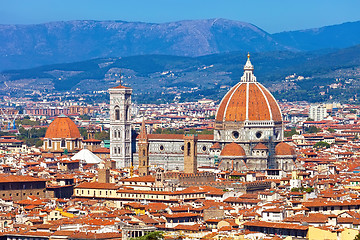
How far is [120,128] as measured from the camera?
11856 cm

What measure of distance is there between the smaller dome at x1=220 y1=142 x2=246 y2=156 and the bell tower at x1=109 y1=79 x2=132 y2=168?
47.7 feet

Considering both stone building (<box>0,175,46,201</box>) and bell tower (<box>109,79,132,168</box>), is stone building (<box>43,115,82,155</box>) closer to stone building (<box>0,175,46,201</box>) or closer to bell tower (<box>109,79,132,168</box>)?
bell tower (<box>109,79,132,168</box>)

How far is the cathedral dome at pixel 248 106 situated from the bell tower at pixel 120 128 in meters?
11.8

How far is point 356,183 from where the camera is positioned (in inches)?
3182

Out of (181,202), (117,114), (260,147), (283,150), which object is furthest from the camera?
(117,114)

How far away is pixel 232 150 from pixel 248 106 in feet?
20.5

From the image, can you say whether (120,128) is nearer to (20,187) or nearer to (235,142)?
(235,142)

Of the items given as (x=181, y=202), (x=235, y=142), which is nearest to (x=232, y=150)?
(x=235, y=142)

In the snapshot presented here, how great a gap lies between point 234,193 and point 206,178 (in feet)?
40.9

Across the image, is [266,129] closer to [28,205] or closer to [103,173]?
[103,173]

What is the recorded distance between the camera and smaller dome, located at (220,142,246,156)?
335 ft

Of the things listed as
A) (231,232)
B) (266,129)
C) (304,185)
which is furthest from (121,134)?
(231,232)

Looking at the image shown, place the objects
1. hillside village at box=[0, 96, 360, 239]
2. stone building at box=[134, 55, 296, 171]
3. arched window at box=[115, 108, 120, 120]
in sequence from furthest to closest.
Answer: arched window at box=[115, 108, 120, 120] < stone building at box=[134, 55, 296, 171] < hillside village at box=[0, 96, 360, 239]

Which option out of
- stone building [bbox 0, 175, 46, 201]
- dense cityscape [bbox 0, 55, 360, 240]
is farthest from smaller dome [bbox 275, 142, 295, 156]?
stone building [bbox 0, 175, 46, 201]
